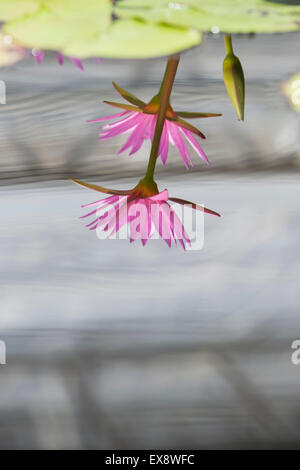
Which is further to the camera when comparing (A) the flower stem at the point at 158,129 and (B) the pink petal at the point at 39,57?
(B) the pink petal at the point at 39,57

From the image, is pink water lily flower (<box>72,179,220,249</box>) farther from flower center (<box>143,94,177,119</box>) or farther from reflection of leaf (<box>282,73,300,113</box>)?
reflection of leaf (<box>282,73,300,113</box>)

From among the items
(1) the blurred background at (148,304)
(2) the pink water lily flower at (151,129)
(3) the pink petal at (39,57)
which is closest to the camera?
(1) the blurred background at (148,304)

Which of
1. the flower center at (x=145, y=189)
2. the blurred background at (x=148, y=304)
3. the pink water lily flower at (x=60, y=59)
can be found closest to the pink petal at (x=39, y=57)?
the pink water lily flower at (x=60, y=59)

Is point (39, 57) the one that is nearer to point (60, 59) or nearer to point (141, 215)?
point (60, 59)

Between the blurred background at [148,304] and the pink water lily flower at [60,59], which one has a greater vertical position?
the pink water lily flower at [60,59]

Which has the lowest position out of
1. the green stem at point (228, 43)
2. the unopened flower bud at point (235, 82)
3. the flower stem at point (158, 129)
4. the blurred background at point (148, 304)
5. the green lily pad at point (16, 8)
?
the blurred background at point (148, 304)

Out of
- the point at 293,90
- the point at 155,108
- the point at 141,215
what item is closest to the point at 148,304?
the point at 141,215

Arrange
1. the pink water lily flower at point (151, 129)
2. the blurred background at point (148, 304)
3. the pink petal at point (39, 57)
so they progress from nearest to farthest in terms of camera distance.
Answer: the blurred background at point (148, 304), the pink water lily flower at point (151, 129), the pink petal at point (39, 57)

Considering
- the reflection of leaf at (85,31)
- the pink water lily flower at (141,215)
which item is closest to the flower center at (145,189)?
the pink water lily flower at (141,215)

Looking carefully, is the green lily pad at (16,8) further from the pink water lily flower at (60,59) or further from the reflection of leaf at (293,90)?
the reflection of leaf at (293,90)
